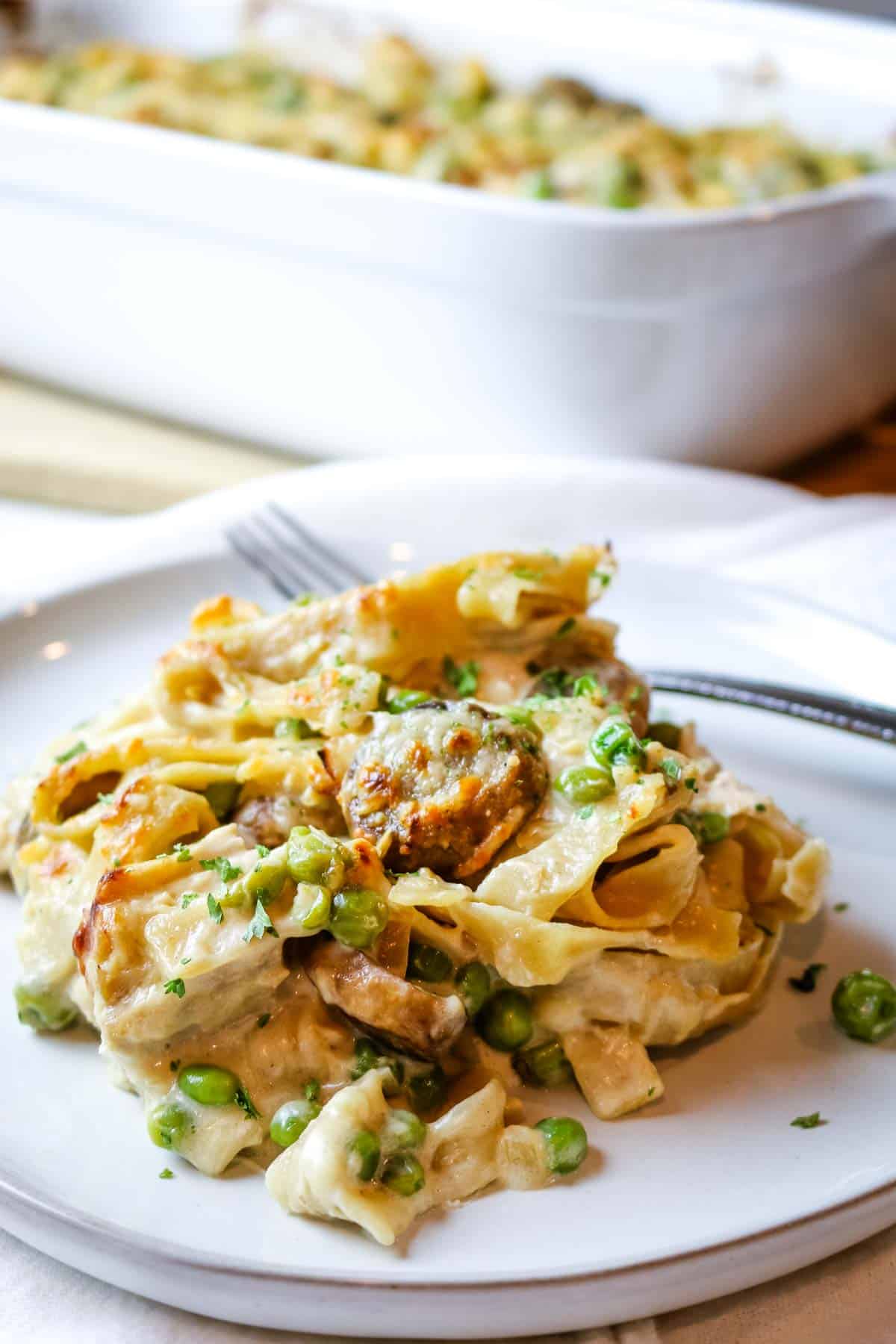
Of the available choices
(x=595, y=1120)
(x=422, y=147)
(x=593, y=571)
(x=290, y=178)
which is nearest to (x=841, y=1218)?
(x=595, y=1120)

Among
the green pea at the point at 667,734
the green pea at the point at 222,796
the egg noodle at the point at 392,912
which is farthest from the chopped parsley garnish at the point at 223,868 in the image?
the green pea at the point at 667,734

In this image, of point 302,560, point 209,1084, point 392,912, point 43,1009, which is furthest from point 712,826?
point 302,560

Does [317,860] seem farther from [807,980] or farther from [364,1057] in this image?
[807,980]

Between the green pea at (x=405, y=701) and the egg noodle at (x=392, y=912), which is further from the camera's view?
the green pea at (x=405, y=701)

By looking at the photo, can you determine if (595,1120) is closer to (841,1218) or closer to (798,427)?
(841,1218)

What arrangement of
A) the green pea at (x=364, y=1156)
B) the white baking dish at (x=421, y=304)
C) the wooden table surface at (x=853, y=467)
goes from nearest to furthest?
the green pea at (x=364, y=1156)
the white baking dish at (x=421, y=304)
the wooden table surface at (x=853, y=467)

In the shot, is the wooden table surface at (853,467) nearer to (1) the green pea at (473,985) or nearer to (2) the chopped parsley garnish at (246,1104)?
(1) the green pea at (473,985)
